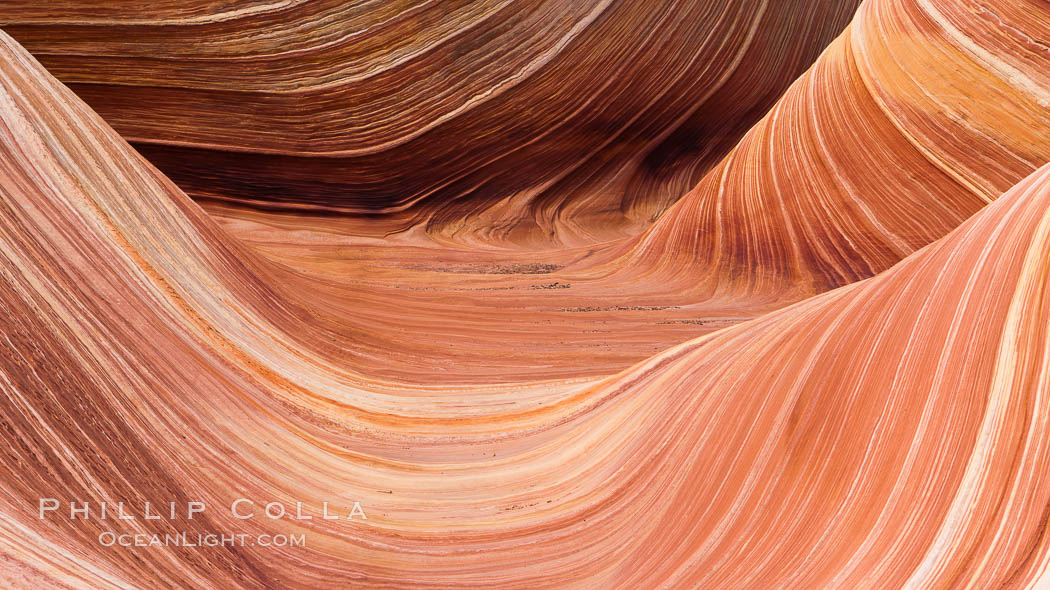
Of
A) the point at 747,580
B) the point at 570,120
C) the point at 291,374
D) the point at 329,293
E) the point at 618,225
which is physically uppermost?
the point at 570,120

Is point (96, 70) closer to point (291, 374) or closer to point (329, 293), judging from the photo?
point (329, 293)

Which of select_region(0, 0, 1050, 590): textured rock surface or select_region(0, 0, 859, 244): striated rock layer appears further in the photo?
select_region(0, 0, 859, 244): striated rock layer

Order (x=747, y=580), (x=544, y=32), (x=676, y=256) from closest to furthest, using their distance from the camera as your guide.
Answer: (x=747, y=580) → (x=676, y=256) → (x=544, y=32)

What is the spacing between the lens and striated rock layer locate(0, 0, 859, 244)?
1.08m

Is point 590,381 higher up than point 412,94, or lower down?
lower down

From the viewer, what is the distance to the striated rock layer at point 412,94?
3.53 feet

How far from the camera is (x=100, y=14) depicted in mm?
1052

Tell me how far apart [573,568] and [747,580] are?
3.9 inches

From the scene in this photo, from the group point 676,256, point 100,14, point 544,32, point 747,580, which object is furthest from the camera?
point 544,32

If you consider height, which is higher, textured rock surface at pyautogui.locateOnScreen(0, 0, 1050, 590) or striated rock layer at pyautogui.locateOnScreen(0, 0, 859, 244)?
striated rock layer at pyautogui.locateOnScreen(0, 0, 859, 244)

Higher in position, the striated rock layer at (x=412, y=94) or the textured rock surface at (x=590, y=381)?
the striated rock layer at (x=412, y=94)

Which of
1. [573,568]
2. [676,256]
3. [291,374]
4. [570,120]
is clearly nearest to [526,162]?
[570,120]

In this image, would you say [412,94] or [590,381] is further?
[412,94]

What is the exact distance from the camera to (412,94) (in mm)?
1137
